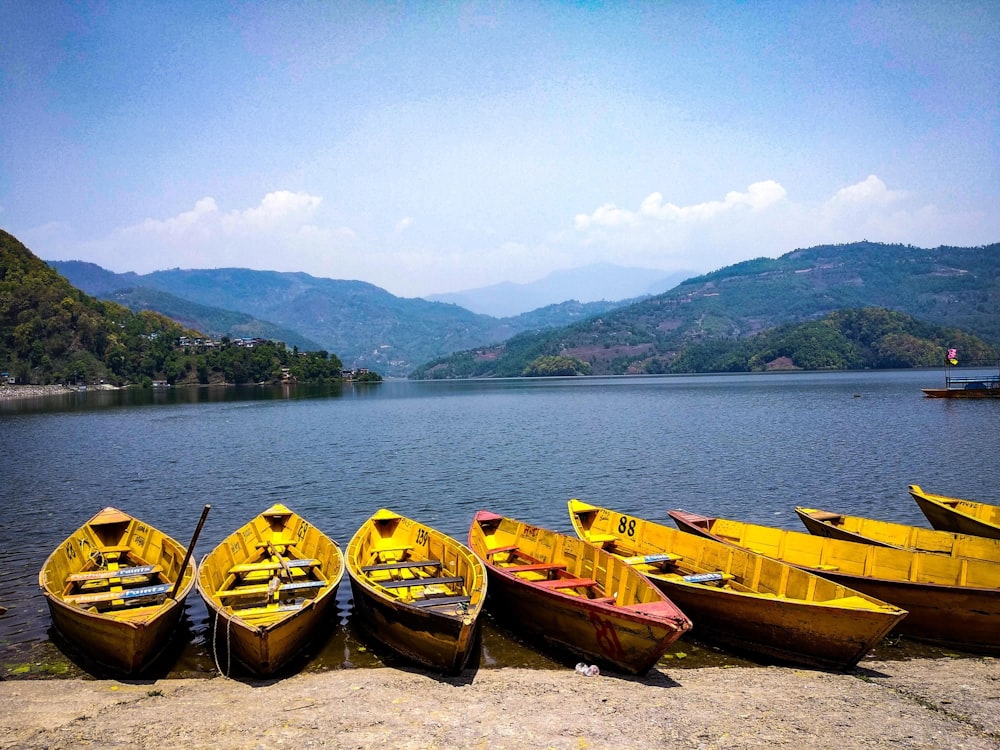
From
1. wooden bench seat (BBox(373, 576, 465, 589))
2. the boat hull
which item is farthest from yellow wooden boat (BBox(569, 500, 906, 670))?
the boat hull

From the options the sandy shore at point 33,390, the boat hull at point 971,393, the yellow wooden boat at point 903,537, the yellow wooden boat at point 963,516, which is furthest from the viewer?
the sandy shore at point 33,390

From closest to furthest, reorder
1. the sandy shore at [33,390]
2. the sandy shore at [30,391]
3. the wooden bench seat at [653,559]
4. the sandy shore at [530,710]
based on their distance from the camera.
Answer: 1. the sandy shore at [530,710]
2. the wooden bench seat at [653,559]
3. the sandy shore at [33,390]
4. the sandy shore at [30,391]

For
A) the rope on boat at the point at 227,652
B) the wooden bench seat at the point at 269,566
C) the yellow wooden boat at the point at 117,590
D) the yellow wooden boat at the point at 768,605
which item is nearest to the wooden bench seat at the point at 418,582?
the wooden bench seat at the point at 269,566

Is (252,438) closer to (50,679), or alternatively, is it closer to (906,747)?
(50,679)

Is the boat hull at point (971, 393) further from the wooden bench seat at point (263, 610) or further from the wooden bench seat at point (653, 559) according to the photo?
the wooden bench seat at point (263, 610)

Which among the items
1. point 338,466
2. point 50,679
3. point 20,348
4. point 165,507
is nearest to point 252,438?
point 338,466

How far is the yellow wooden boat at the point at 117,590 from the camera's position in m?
12.2

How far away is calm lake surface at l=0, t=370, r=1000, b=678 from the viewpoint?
18.1 metres

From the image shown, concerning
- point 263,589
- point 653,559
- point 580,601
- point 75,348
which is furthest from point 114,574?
point 75,348

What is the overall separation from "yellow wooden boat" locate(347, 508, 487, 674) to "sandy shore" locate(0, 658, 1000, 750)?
2.17 ft

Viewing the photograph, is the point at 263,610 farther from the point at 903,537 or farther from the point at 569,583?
the point at 903,537

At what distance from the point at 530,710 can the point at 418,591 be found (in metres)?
4.81

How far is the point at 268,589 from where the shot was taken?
47.0 feet

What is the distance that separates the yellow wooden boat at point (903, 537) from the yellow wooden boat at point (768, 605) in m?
3.41
